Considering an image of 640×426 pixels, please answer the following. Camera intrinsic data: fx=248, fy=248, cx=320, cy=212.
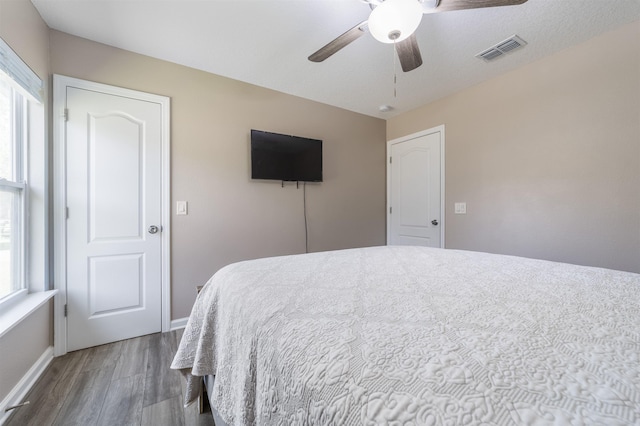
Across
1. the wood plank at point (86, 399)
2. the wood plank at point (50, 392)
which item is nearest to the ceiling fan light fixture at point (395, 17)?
the wood plank at point (86, 399)

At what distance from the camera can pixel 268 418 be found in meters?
0.59

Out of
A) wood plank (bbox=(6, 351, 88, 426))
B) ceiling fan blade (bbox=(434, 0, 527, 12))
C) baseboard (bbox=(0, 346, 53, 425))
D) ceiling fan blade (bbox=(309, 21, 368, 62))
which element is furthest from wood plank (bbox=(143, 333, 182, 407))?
ceiling fan blade (bbox=(434, 0, 527, 12))

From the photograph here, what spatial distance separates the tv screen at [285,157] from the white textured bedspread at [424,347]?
1649mm

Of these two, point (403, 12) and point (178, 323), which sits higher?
point (403, 12)

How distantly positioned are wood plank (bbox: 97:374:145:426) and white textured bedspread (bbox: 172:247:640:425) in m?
0.66

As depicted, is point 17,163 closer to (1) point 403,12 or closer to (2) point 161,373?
(2) point 161,373

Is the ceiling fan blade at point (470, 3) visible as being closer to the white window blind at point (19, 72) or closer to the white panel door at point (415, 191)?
the white panel door at point (415, 191)

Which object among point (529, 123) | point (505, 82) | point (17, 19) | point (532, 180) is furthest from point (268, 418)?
point (505, 82)

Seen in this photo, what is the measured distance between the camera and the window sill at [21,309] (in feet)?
4.15

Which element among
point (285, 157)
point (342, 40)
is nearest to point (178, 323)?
point (285, 157)

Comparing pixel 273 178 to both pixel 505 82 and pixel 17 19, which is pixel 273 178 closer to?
pixel 17 19

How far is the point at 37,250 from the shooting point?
Answer: 1.69m

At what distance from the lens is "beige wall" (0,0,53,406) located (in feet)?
4.33

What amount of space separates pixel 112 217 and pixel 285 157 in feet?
5.26
